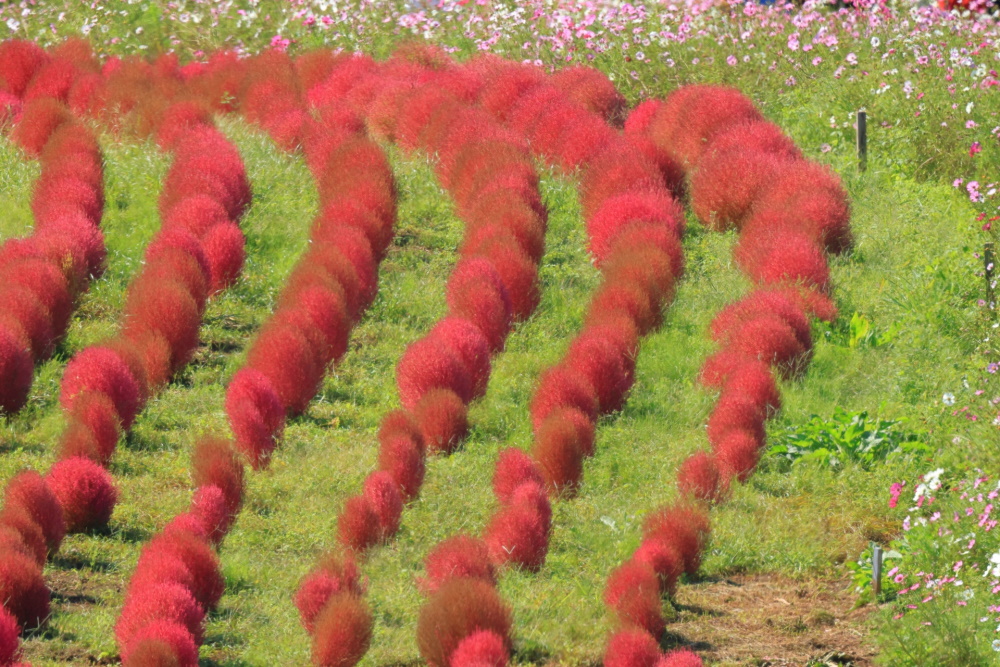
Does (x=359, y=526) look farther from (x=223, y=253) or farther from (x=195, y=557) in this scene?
(x=223, y=253)

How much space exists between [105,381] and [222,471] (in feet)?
3.37

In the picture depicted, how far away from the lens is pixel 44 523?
252 inches

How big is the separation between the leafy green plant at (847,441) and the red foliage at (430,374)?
4.90ft

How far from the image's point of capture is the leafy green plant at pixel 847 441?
7.67 meters

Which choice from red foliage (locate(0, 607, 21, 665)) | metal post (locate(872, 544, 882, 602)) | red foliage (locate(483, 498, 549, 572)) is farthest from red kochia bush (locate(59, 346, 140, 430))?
metal post (locate(872, 544, 882, 602))

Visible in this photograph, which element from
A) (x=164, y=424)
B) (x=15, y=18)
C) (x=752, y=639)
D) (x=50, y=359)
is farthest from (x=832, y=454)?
(x=15, y=18)

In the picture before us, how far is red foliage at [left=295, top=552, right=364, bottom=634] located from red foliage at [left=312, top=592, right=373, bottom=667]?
102 mm

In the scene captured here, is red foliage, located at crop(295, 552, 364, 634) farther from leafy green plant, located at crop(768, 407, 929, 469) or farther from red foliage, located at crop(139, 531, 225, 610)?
→ leafy green plant, located at crop(768, 407, 929, 469)

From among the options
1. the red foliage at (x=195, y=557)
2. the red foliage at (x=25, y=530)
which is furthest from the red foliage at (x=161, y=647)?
the red foliage at (x=25, y=530)

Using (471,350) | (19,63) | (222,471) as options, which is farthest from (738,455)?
(19,63)

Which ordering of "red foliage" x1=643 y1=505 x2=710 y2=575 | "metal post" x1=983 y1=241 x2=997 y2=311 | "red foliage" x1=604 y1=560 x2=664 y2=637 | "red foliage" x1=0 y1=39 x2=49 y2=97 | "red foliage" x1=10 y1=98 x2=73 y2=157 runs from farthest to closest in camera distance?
"red foliage" x1=0 y1=39 x2=49 y2=97 < "red foliage" x1=10 y1=98 x2=73 y2=157 < "metal post" x1=983 y1=241 x2=997 y2=311 < "red foliage" x1=643 y1=505 x2=710 y2=575 < "red foliage" x1=604 y1=560 x2=664 y2=637

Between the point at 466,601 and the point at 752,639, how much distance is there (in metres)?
1.21

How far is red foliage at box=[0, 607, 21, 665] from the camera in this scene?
5.46 metres

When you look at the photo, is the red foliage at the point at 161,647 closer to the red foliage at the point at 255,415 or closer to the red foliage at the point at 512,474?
the red foliage at the point at 512,474
